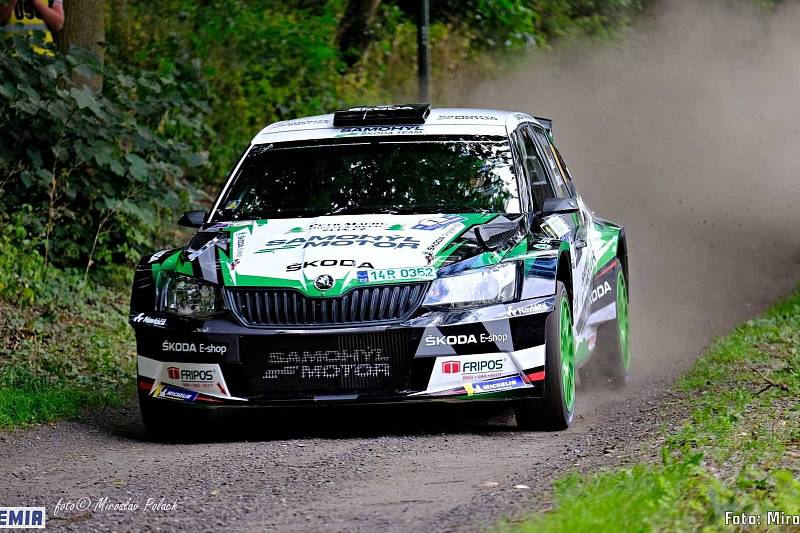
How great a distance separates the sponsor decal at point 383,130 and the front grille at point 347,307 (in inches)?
70.7

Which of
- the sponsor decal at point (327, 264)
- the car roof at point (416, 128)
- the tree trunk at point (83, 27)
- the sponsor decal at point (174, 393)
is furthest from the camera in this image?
the tree trunk at point (83, 27)

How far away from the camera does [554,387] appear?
7.75 m

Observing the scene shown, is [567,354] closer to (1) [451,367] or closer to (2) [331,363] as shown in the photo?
(1) [451,367]

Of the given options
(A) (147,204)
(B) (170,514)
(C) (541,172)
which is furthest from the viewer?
(A) (147,204)

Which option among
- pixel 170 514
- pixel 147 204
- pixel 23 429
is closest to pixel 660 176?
pixel 147 204

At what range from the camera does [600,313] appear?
32.2 ft

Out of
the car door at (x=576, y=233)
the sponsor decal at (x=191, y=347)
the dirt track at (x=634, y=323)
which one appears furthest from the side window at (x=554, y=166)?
the sponsor decal at (x=191, y=347)

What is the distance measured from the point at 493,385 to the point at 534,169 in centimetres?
204

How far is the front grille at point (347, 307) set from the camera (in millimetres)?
7484

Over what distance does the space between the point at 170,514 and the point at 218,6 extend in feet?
46.5

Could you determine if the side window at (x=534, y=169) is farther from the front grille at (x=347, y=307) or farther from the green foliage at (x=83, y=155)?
the green foliage at (x=83, y=155)

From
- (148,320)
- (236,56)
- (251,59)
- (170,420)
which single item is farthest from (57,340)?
(251,59)

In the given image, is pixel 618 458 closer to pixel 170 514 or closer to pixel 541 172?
pixel 170 514

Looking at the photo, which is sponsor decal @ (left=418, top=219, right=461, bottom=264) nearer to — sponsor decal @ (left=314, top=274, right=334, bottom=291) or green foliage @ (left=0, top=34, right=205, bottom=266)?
sponsor decal @ (left=314, top=274, right=334, bottom=291)
